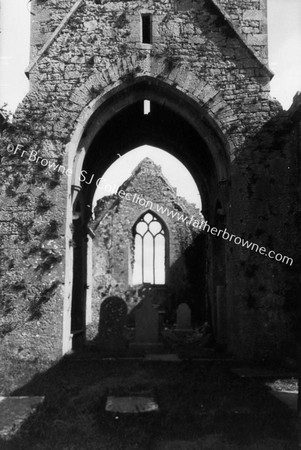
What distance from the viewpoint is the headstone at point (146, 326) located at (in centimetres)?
1202

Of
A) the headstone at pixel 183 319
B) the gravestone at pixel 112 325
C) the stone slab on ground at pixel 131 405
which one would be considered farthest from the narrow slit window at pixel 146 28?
the headstone at pixel 183 319

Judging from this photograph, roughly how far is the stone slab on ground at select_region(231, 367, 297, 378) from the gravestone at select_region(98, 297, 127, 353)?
11.0ft

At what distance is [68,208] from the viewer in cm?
937

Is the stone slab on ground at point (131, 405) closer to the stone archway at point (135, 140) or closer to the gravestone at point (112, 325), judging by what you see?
the stone archway at point (135, 140)

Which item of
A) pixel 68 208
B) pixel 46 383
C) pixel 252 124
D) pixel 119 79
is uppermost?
pixel 119 79

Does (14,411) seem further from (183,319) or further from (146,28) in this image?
(183,319)

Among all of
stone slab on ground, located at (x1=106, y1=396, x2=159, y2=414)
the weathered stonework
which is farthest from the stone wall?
stone slab on ground, located at (x1=106, y1=396, x2=159, y2=414)

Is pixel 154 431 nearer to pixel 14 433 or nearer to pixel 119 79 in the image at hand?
pixel 14 433

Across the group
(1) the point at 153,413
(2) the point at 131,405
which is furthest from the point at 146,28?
(1) the point at 153,413

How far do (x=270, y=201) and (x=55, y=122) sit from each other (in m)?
4.53

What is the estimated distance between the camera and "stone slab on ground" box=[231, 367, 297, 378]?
25.5ft

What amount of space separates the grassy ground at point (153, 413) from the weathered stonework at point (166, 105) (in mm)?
1136

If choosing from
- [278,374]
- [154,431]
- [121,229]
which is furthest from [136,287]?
Answer: [154,431]

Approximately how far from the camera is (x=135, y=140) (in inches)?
528
